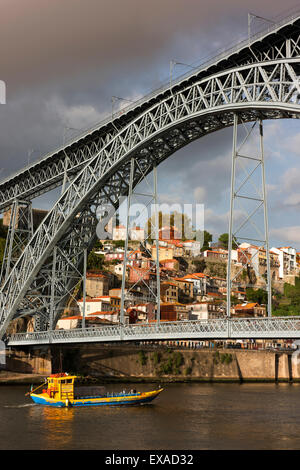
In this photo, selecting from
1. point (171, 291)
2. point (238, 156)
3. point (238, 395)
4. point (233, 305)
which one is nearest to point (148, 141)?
point (238, 156)

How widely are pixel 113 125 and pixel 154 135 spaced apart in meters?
5.83

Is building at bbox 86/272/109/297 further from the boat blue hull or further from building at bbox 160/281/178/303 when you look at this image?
the boat blue hull

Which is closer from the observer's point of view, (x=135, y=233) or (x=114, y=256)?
(x=114, y=256)

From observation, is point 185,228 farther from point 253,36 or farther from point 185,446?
point 185,446

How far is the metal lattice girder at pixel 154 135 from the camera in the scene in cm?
3047

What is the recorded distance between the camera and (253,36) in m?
31.5

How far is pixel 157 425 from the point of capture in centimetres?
2778

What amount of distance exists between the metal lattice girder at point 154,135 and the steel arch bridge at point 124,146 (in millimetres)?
65

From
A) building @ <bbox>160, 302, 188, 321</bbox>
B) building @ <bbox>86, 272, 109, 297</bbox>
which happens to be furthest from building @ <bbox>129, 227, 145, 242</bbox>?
building @ <bbox>160, 302, 188, 321</bbox>

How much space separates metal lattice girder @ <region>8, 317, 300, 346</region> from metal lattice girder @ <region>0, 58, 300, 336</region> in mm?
4511

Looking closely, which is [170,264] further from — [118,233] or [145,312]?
[145,312]

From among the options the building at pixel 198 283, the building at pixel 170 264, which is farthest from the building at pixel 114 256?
the building at pixel 198 283

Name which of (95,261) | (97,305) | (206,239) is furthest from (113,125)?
(206,239)
